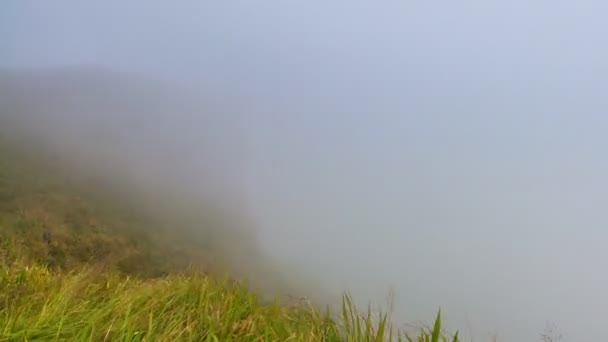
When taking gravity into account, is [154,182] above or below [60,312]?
below

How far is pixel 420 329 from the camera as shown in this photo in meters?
3.78

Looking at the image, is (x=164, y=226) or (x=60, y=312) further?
(x=164, y=226)

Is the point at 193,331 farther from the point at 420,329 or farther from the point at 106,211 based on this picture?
the point at 106,211

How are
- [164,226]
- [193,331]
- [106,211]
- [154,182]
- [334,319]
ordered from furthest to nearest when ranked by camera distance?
[154,182] < [164,226] < [106,211] < [334,319] < [193,331]

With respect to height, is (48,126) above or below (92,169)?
above

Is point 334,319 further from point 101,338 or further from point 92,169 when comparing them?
point 92,169

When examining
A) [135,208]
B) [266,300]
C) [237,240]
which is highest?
[266,300]

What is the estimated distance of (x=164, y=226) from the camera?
93.4 metres

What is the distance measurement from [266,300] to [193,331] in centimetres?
161

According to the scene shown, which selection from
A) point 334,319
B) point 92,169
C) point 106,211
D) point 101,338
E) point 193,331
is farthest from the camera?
point 92,169

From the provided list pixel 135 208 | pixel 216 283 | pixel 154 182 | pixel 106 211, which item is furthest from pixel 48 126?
pixel 216 283

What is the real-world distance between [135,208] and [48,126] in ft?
228

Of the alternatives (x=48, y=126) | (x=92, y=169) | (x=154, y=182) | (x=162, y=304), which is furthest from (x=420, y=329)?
(x=48, y=126)

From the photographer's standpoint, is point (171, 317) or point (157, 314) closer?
point (171, 317)
